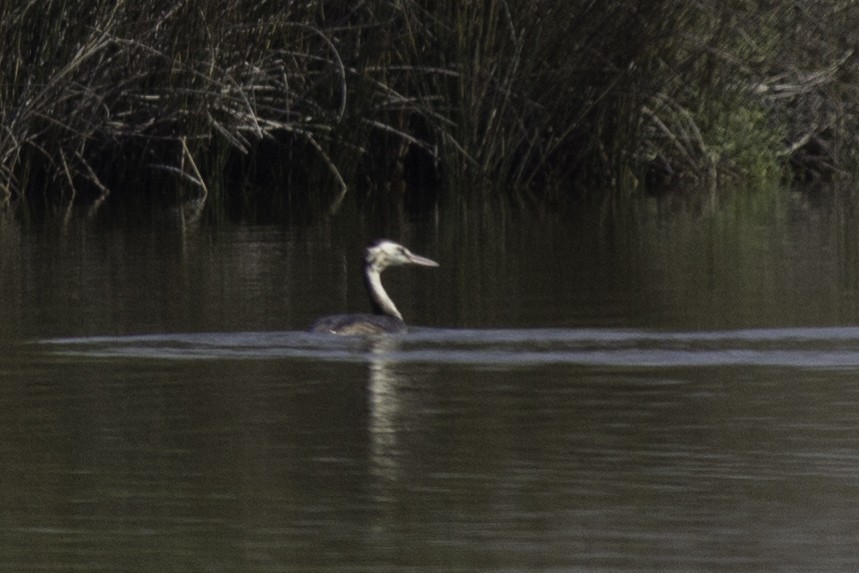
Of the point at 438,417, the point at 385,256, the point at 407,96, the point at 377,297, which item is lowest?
the point at 438,417

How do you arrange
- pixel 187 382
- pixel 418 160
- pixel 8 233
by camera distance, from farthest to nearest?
pixel 418 160 < pixel 8 233 < pixel 187 382

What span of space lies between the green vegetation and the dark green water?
461cm

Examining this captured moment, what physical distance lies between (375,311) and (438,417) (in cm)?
311

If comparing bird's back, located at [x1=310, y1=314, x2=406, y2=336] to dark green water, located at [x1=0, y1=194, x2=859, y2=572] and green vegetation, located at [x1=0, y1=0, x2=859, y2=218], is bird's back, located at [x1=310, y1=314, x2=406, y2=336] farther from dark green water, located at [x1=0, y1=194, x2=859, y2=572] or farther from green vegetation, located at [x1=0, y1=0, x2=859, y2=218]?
green vegetation, located at [x1=0, y1=0, x2=859, y2=218]

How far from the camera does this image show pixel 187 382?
8.26 meters

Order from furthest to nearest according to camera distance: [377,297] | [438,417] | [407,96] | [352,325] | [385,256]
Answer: [407,96] < [385,256] < [377,297] < [352,325] < [438,417]

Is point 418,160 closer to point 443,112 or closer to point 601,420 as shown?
point 443,112

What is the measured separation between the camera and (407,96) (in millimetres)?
19609

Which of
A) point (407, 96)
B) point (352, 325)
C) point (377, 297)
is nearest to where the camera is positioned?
point (352, 325)

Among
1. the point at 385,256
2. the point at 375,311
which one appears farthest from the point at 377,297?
the point at 385,256

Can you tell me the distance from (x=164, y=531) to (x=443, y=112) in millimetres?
14058

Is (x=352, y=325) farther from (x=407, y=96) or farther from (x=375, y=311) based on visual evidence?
(x=407, y=96)

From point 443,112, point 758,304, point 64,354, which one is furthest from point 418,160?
point 64,354

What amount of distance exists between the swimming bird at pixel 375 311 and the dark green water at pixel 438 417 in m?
0.11
